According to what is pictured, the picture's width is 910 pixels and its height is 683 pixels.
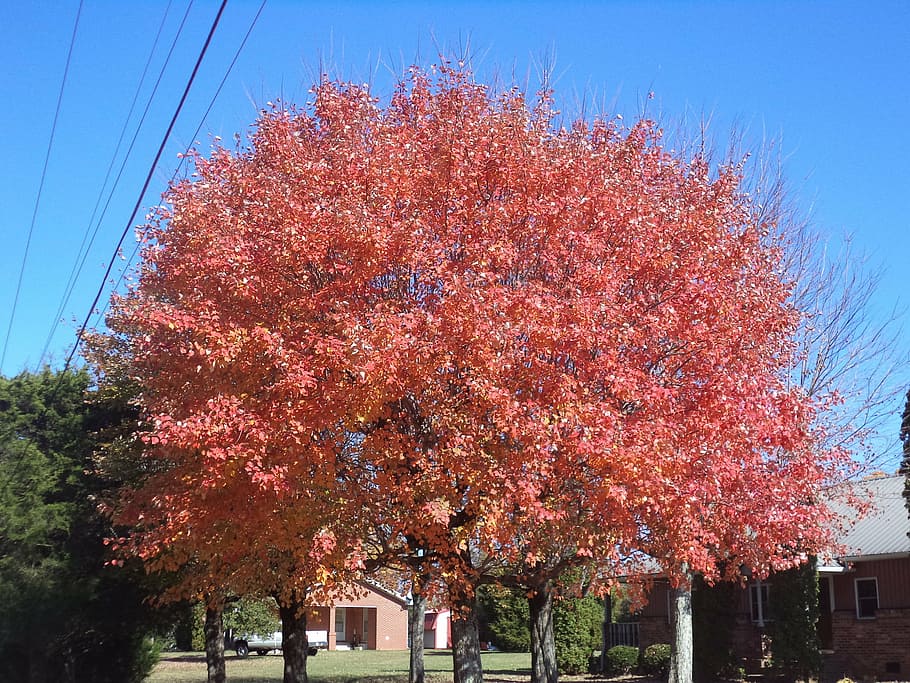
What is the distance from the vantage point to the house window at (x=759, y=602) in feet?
107

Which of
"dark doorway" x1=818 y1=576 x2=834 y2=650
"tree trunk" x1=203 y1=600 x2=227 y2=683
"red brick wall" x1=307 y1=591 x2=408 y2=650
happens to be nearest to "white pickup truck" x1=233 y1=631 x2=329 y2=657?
"red brick wall" x1=307 y1=591 x2=408 y2=650

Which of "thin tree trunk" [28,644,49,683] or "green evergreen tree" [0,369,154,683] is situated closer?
"green evergreen tree" [0,369,154,683]

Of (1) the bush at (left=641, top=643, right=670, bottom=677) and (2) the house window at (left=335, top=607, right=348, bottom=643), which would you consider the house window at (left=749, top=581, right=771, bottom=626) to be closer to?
(1) the bush at (left=641, top=643, right=670, bottom=677)

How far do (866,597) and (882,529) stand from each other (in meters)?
2.66

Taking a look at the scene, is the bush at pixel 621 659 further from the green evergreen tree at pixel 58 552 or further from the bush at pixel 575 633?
the green evergreen tree at pixel 58 552

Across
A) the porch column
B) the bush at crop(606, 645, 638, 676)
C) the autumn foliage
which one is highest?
the autumn foliage

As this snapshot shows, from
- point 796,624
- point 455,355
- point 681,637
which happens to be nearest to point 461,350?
point 455,355

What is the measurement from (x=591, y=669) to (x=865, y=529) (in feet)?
46.3

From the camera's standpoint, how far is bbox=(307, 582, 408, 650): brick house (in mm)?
71562

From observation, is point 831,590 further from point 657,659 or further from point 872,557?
point 657,659

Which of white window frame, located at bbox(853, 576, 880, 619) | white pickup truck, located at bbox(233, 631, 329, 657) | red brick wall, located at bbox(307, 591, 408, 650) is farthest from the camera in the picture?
red brick wall, located at bbox(307, 591, 408, 650)

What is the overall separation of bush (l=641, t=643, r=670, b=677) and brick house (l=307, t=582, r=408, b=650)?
37811mm

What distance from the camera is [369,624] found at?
7306 cm

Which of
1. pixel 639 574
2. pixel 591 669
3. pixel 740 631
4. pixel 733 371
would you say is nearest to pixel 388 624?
pixel 591 669
